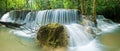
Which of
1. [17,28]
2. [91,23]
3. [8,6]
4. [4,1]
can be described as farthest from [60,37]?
[8,6]

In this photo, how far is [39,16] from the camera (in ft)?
55.9

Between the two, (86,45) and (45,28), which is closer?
(45,28)

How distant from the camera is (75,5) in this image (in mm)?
23203

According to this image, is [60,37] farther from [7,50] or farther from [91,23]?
[91,23]

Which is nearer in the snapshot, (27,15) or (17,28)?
(17,28)

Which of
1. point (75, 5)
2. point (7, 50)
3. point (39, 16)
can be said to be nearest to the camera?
point (7, 50)

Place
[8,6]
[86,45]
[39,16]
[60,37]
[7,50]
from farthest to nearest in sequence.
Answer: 1. [8,6]
2. [39,16]
3. [86,45]
4. [7,50]
5. [60,37]

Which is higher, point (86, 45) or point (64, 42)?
point (64, 42)

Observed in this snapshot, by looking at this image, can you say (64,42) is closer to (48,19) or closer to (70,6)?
(48,19)

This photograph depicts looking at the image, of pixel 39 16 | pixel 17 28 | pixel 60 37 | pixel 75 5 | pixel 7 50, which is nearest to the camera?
pixel 60 37

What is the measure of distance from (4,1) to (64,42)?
18291mm

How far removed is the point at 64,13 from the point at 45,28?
9142 millimetres

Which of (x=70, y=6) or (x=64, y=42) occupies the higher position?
(x=64, y=42)

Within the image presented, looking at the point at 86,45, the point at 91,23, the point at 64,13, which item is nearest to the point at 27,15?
the point at 64,13
